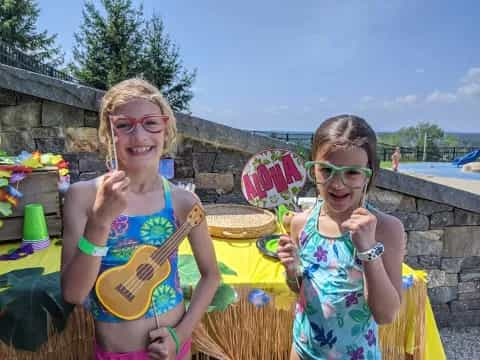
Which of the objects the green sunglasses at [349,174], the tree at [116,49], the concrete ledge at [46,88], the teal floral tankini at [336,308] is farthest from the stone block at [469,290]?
the tree at [116,49]

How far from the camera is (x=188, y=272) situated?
1.30 m

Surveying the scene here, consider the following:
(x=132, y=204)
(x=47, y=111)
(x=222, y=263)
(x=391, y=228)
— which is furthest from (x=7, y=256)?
(x=391, y=228)

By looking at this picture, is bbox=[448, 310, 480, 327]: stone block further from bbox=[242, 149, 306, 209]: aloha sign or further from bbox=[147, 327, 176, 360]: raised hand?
bbox=[147, 327, 176, 360]: raised hand

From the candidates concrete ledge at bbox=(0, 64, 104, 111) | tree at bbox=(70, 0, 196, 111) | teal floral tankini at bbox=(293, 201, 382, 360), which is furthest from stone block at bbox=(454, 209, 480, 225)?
tree at bbox=(70, 0, 196, 111)

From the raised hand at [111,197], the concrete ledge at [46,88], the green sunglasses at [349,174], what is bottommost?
the raised hand at [111,197]

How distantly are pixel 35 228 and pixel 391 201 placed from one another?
2.46 metres

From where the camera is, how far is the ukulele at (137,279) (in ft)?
2.85

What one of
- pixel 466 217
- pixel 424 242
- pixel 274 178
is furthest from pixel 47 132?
pixel 466 217

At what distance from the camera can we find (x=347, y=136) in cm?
96

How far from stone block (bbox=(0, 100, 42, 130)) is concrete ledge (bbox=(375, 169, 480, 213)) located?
2659 millimetres

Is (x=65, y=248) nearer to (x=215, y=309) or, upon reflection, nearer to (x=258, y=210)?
(x=215, y=309)

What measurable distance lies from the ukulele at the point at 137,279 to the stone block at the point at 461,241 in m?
2.59

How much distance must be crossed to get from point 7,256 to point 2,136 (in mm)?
1355

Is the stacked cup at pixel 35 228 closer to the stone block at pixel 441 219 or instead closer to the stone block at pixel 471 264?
the stone block at pixel 441 219
